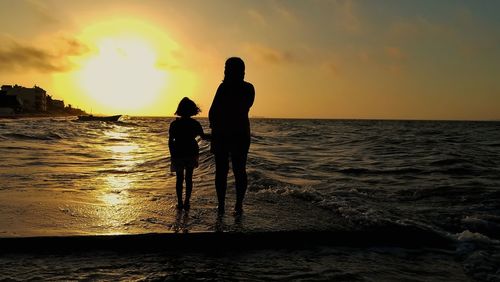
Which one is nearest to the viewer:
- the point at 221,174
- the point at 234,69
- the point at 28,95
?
the point at 234,69

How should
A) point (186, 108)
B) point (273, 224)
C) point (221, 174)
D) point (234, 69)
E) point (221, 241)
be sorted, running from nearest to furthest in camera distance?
1. point (221, 241)
2. point (273, 224)
3. point (234, 69)
4. point (221, 174)
5. point (186, 108)

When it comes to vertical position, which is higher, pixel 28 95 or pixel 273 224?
pixel 28 95

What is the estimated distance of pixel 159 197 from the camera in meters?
7.14

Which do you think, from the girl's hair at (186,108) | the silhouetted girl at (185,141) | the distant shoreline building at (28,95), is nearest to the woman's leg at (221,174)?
the silhouetted girl at (185,141)

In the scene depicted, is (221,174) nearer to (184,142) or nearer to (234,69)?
(184,142)

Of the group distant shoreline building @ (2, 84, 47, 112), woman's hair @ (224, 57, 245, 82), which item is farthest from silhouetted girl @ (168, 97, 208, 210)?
distant shoreline building @ (2, 84, 47, 112)

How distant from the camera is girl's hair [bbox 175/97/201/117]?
242 inches

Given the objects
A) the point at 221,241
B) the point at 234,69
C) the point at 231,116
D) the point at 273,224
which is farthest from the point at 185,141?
the point at 221,241

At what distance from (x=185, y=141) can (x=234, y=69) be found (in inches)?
56.8

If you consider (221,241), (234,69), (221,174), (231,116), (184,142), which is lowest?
(221,241)

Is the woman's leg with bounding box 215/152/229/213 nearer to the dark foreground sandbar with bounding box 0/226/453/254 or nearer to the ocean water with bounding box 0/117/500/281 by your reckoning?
the ocean water with bounding box 0/117/500/281

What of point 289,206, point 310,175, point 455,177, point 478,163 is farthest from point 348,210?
point 478,163

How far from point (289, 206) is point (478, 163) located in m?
11.1

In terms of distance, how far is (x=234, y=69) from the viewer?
544 centimetres
